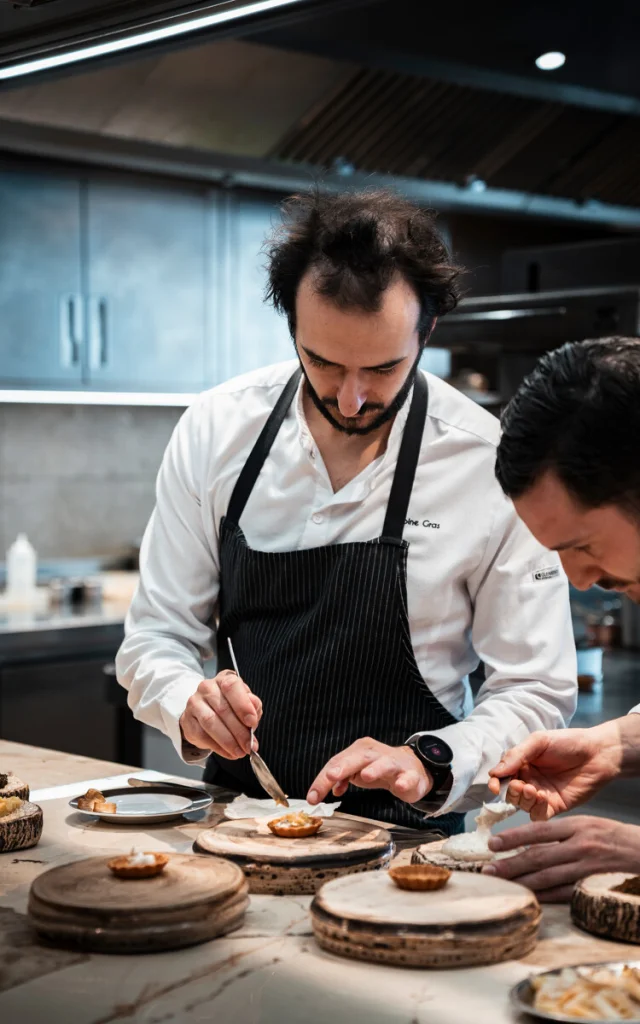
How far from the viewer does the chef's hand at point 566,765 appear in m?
1.73

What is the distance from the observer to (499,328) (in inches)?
165

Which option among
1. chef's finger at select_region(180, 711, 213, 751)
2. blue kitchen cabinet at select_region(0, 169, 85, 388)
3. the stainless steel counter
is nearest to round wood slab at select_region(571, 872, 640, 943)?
chef's finger at select_region(180, 711, 213, 751)

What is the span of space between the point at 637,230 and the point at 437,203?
104 cm

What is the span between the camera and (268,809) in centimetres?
186

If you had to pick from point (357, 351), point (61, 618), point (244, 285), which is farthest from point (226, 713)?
point (244, 285)

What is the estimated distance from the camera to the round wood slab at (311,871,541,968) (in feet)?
4.32

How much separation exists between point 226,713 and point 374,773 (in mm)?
280

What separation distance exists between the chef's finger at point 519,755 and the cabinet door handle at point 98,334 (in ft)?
11.7

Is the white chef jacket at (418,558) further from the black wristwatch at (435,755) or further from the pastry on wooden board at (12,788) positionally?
the pastry on wooden board at (12,788)

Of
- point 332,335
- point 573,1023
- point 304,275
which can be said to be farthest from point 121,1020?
point 304,275

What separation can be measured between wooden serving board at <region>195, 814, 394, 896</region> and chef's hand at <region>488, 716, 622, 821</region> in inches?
8.0

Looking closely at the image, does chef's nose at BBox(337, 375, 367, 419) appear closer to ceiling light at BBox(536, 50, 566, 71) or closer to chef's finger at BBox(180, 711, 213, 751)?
chef's finger at BBox(180, 711, 213, 751)

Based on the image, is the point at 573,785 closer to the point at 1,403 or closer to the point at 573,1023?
the point at 573,1023

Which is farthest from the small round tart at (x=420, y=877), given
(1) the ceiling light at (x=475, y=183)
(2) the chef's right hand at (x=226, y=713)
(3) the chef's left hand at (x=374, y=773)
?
(1) the ceiling light at (x=475, y=183)
